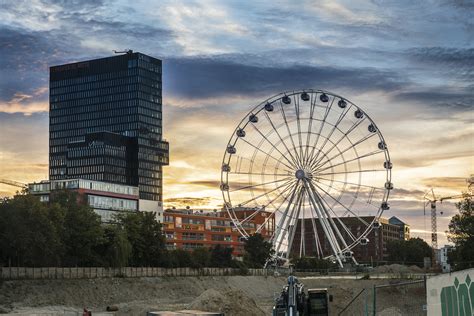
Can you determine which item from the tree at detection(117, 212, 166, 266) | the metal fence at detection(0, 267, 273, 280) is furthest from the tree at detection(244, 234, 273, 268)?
the tree at detection(117, 212, 166, 266)

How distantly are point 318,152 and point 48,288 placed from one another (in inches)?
1798

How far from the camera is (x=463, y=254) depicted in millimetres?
110875

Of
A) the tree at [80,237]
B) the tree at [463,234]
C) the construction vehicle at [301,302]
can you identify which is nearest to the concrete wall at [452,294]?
the construction vehicle at [301,302]

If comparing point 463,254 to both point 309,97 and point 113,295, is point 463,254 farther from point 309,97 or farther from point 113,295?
point 113,295

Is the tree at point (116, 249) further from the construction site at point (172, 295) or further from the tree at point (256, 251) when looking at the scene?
the tree at point (256, 251)

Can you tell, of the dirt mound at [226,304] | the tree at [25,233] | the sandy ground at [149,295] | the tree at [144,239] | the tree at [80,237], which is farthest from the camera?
the tree at [144,239]

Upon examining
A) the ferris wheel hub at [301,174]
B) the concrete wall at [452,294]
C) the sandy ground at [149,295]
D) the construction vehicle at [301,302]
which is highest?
the ferris wheel hub at [301,174]

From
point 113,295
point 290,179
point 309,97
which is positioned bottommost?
point 113,295

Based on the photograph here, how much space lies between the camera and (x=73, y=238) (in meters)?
121

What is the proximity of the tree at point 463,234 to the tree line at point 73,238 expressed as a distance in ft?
159

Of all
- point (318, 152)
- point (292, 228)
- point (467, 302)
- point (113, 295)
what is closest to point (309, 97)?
→ point (318, 152)

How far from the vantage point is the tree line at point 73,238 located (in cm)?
10462

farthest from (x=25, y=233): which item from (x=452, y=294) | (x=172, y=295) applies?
(x=452, y=294)

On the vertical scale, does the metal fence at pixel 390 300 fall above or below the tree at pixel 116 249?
below
